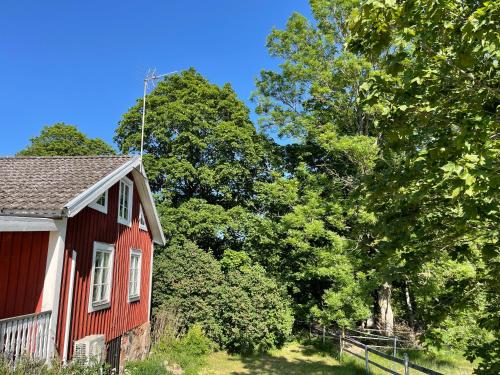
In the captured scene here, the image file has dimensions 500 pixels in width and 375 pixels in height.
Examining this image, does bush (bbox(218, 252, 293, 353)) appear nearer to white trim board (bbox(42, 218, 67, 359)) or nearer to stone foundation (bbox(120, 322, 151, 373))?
stone foundation (bbox(120, 322, 151, 373))

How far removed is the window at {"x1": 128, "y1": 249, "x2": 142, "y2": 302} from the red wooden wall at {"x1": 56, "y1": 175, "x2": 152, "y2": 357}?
221mm

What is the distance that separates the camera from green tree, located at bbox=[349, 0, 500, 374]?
3.54 m

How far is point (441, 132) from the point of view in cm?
423

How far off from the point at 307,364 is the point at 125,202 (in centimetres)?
890

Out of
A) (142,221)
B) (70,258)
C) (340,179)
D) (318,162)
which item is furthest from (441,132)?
(318,162)

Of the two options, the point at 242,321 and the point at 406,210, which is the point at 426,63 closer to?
the point at 406,210

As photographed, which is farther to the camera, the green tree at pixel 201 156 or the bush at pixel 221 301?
the green tree at pixel 201 156

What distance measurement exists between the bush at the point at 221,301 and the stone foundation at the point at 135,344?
175 centimetres

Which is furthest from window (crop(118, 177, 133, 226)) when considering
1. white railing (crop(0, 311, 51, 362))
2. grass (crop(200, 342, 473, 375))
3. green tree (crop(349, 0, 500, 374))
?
green tree (crop(349, 0, 500, 374))

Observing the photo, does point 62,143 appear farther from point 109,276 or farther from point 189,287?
point 109,276

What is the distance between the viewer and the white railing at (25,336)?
5.79 m

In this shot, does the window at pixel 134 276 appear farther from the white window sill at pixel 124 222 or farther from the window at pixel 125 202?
the window at pixel 125 202

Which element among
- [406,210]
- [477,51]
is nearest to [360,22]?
[477,51]

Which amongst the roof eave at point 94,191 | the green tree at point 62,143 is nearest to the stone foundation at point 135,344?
the roof eave at point 94,191
